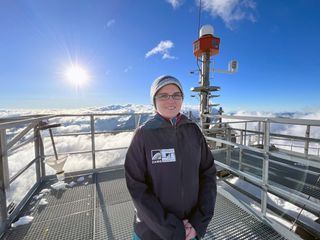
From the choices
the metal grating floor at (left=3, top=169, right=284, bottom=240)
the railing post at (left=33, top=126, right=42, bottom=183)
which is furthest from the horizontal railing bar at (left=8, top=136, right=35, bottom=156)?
the metal grating floor at (left=3, top=169, right=284, bottom=240)

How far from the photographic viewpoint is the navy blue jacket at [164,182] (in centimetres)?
102

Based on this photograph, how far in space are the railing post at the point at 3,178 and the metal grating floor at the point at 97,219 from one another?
0.46ft

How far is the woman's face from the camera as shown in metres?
1.15

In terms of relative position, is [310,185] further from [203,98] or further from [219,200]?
[203,98]

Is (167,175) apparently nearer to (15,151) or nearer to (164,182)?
(164,182)

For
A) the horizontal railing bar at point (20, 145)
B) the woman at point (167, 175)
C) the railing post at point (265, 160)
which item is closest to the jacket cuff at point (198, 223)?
→ the woman at point (167, 175)

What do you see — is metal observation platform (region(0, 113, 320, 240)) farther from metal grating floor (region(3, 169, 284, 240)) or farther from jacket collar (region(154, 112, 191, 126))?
jacket collar (region(154, 112, 191, 126))

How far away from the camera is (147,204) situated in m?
1.01

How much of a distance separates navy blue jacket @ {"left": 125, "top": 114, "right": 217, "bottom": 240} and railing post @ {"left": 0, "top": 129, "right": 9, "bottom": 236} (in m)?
1.59

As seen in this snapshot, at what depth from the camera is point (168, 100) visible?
45.5 inches

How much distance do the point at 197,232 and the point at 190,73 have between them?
663 centimetres

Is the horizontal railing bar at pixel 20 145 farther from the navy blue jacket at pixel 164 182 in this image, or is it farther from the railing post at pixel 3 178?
the navy blue jacket at pixel 164 182

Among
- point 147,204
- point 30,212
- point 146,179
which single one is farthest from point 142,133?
point 30,212

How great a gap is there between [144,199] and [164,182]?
0.14 metres
